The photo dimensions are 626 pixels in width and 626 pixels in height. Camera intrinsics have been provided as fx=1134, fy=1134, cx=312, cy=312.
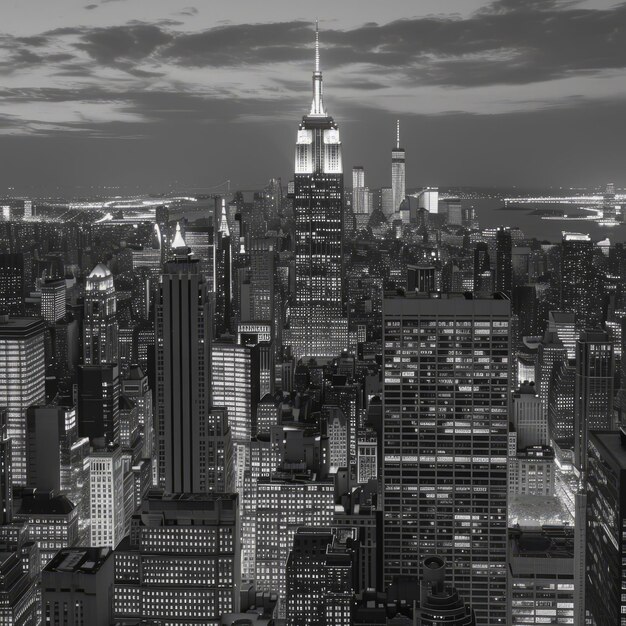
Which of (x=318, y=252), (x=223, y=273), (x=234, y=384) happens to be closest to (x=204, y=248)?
(x=223, y=273)

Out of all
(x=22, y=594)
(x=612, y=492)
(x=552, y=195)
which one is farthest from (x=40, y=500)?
(x=612, y=492)

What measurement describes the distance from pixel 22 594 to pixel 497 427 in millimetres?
5898

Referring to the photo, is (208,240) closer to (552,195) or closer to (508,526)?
(552,195)

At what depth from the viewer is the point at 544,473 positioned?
53.3 ft

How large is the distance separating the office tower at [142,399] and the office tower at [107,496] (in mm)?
505

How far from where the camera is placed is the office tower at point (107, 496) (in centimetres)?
1562

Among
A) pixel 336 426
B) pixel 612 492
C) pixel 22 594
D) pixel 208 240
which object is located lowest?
pixel 22 594

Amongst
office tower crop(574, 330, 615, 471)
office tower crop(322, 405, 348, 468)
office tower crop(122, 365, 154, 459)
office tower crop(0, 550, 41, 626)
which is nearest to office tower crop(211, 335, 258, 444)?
office tower crop(122, 365, 154, 459)

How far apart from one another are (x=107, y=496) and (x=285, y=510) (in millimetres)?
2931

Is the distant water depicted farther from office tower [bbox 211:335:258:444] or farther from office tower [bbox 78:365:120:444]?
office tower [bbox 78:365:120:444]

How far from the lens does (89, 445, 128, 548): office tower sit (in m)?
15.6

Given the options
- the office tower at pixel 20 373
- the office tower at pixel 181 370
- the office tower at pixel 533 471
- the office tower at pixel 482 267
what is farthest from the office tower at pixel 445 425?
the office tower at pixel 20 373

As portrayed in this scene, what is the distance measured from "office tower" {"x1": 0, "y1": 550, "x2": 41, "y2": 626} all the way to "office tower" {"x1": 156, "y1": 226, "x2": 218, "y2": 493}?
11.6 ft

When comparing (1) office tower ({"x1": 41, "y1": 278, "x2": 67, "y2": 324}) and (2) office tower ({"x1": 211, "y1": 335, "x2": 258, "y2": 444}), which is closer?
(2) office tower ({"x1": 211, "y1": 335, "x2": 258, "y2": 444})
